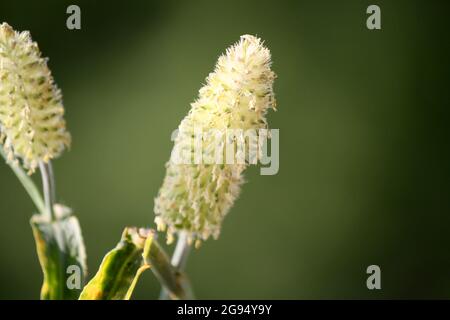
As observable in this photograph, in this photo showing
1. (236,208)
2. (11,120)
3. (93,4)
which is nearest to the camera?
(11,120)

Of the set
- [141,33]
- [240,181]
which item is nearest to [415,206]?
[141,33]

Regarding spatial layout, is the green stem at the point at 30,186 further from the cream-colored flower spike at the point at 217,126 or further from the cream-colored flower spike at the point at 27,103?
the cream-colored flower spike at the point at 217,126

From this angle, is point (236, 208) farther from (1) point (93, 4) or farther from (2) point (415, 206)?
(1) point (93, 4)

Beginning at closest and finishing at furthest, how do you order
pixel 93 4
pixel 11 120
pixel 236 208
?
pixel 11 120, pixel 93 4, pixel 236 208

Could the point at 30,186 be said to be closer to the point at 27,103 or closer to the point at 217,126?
the point at 27,103

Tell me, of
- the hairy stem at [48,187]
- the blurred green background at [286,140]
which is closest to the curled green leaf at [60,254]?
the hairy stem at [48,187]
